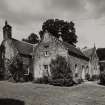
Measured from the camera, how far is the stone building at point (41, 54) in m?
31.2

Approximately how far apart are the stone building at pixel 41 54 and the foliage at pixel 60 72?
215cm

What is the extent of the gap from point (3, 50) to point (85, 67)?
17.0 metres

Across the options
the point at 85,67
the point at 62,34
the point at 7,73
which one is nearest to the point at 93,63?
the point at 85,67

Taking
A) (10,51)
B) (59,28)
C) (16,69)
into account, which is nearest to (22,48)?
(10,51)

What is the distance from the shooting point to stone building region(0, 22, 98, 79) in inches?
1228

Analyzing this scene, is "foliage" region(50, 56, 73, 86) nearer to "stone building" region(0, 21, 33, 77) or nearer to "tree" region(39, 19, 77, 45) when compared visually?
"stone building" region(0, 21, 33, 77)

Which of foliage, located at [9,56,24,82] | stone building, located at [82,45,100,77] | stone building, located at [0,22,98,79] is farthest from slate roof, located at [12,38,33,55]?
stone building, located at [82,45,100,77]

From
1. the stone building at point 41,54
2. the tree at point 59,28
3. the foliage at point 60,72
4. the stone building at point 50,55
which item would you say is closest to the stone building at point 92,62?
the stone building at point 41,54

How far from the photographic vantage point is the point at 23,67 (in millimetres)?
33906

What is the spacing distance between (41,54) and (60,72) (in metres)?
6.71

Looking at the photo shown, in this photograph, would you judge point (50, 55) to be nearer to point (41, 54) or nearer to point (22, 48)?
point (41, 54)

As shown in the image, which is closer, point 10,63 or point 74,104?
point 74,104

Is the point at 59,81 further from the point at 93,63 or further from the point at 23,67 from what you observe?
the point at 93,63

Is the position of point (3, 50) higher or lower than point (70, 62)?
higher
